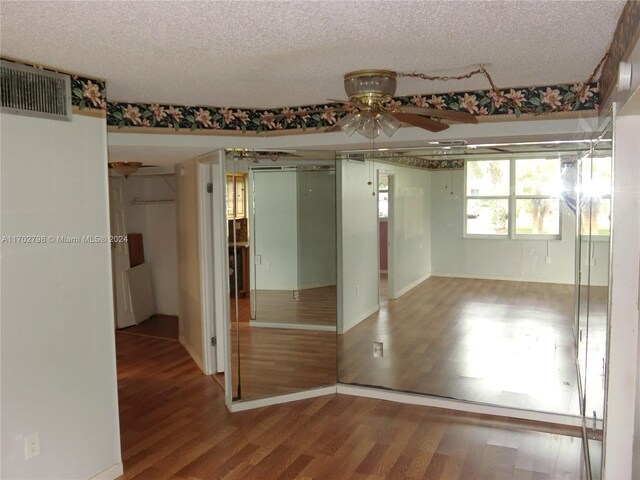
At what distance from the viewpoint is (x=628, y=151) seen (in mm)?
2174

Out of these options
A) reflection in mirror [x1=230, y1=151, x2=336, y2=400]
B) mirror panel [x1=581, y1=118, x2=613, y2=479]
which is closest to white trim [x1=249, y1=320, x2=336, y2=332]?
reflection in mirror [x1=230, y1=151, x2=336, y2=400]

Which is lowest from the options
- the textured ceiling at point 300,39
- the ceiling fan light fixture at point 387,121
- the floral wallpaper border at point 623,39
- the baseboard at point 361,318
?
the baseboard at point 361,318

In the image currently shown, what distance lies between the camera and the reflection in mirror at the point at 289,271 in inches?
177

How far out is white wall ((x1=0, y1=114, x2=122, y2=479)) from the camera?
2.63 meters

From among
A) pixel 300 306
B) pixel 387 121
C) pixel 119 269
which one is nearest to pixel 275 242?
pixel 300 306

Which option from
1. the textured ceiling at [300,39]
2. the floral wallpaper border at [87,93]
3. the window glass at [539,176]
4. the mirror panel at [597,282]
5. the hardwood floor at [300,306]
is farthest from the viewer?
the hardwood floor at [300,306]

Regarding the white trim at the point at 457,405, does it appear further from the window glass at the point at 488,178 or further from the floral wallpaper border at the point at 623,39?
the floral wallpaper border at the point at 623,39

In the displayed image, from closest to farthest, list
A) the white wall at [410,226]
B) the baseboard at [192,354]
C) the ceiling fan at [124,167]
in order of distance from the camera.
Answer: the white wall at [410,226] → the baseboard at [192,354] → the ceiling fan at [124,167]

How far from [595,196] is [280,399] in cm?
266

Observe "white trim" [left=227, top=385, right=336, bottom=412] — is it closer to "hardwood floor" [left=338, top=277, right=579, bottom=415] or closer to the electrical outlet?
"hardwood floor" [left=338, top=277, right=579, bottom=415]

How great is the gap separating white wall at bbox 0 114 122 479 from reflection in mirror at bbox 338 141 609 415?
204 cm

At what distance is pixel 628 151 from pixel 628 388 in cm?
95

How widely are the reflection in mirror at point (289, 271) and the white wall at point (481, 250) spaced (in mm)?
877

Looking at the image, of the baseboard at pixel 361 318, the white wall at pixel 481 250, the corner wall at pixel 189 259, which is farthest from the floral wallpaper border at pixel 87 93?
the baseboard at pixel 361 318
